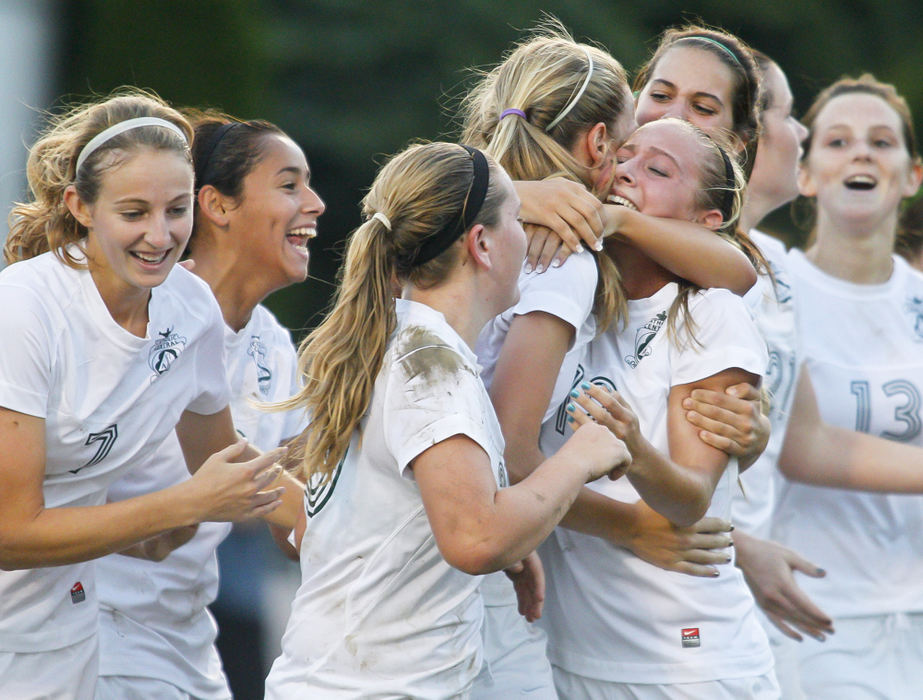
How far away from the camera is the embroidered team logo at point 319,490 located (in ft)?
9.52

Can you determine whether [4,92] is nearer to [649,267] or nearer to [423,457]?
[649,267]

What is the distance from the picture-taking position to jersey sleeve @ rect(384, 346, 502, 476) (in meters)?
2.65

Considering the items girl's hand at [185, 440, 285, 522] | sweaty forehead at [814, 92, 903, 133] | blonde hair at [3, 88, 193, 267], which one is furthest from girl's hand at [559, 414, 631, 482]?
sweaty forehead at [814, 92, 903, 133]

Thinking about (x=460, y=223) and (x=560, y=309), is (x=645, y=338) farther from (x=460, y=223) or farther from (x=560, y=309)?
(x=460, y=223)

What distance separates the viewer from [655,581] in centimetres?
335

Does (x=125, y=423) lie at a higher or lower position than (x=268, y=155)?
lower

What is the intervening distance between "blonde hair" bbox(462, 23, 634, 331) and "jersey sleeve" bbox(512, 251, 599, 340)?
0.53 feet

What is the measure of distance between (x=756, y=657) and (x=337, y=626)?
3.75ft

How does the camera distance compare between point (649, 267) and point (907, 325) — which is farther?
point (907, 325)

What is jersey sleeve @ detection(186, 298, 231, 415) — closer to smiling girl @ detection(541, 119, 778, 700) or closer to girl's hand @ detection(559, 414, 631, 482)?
smiling girl @ detection(541, 119, 778, 700)

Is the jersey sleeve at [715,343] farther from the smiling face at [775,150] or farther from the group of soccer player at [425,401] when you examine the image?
the smiling face at [775,150]

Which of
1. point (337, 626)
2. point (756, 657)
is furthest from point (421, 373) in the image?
point (756, 657)

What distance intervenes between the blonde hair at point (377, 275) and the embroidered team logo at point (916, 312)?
2840 millimetres

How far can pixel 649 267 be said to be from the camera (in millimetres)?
3482
